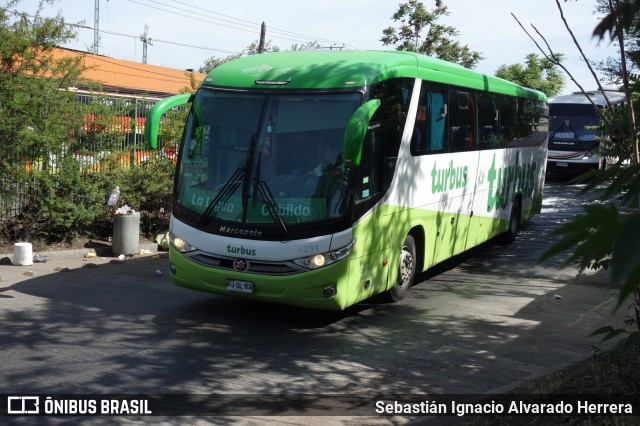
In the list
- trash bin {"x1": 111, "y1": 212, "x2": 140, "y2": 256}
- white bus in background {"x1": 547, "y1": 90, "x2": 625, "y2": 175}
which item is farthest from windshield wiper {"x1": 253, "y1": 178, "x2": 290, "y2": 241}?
white bus in background {"x1": 547, "y1": 90, "x2": 625, "y2": 175}

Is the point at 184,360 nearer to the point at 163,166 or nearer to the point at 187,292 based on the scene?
the point at 187,292

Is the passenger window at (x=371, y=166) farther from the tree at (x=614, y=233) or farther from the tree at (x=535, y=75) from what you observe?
the tree at (x=535, y=75)

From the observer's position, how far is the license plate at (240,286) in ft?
28.6

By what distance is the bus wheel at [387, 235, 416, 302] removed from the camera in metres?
10.3

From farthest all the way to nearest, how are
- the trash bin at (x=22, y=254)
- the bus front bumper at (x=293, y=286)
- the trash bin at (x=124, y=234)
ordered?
1. the trash bin at (x=124, y=234)
2. the trash bin at (x=22, y=254)
3. the bus front bumper at (x=293, y=286)

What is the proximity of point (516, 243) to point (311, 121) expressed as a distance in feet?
29.9

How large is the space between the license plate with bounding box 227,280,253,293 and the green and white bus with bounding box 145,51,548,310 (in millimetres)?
12

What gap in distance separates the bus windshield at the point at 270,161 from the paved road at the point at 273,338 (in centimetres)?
144

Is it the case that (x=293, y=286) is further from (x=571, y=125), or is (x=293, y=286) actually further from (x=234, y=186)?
(x=571, y=125)

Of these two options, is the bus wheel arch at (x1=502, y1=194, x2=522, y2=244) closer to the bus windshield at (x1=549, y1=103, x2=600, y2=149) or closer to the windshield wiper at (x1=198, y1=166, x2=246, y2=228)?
the windshield wiper at (x1=198, y1=166, x2=246, y2=228)

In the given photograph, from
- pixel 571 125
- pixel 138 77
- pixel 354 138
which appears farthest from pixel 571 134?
pixel 138 77

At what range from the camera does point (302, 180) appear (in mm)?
8664

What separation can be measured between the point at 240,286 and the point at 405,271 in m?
2.68

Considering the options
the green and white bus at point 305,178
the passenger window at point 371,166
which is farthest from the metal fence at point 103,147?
the passenger window at point 371,166
